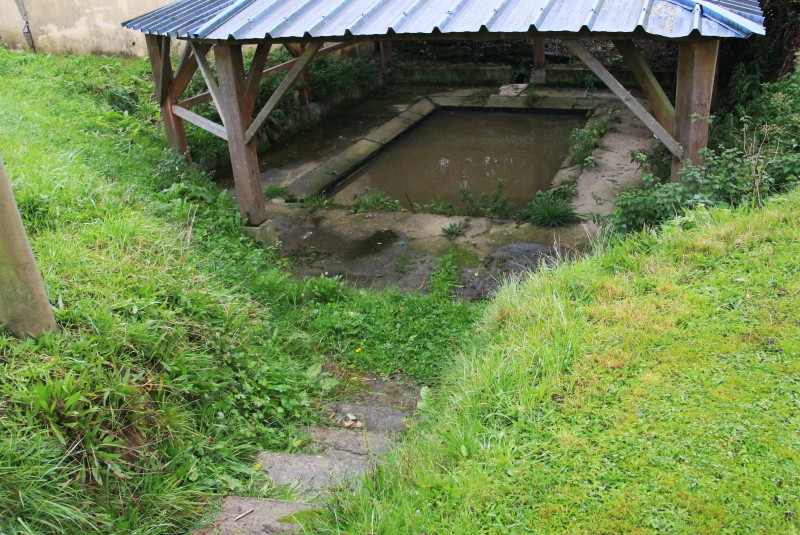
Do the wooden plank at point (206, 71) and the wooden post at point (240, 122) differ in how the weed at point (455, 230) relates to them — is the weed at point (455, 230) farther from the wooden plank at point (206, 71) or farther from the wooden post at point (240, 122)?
the wooden plank at point (206, 71)

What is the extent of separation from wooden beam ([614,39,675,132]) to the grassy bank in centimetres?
223

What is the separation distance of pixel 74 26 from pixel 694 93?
1115 centimetres

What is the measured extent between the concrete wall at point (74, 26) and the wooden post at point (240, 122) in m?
6.45

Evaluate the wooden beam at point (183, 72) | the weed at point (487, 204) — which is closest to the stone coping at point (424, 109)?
the wooden beam at point (183, 72)

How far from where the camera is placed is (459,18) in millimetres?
5219

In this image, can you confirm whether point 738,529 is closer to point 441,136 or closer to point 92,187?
point 92,187

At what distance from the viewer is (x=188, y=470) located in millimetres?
3232

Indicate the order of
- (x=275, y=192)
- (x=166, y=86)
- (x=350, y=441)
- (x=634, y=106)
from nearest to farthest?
(x=350, y=441)
(x=634, y=106)
(x=166, y=86)
(x=275, y=192)

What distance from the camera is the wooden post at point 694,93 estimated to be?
15.4 ft

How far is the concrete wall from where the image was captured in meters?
11.8

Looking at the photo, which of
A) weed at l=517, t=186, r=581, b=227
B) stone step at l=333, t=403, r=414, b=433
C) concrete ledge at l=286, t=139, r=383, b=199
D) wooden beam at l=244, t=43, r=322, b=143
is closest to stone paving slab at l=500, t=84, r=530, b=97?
concrete ledge at l=286, t=139, r=383, b=199

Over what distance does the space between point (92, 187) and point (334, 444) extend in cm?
313

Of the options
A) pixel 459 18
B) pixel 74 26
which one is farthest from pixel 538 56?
pixel 459 18

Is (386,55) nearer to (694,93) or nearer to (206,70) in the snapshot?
(206,70)
